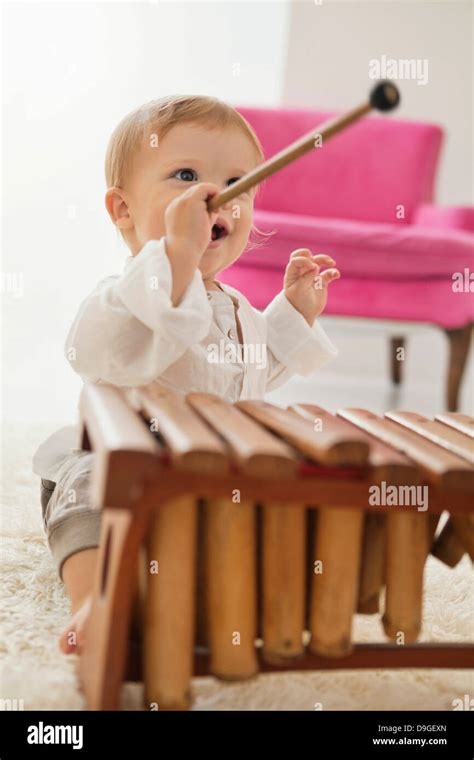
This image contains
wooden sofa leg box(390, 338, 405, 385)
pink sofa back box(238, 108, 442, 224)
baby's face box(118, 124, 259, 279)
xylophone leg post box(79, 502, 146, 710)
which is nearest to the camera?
xylophone leg post box(79, 502, 146, 710)

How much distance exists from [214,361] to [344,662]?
0.48 m

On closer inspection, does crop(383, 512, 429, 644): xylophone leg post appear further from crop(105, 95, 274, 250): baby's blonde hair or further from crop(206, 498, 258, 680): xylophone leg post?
crop(105, 95, 274, 250): baby's blonde hair

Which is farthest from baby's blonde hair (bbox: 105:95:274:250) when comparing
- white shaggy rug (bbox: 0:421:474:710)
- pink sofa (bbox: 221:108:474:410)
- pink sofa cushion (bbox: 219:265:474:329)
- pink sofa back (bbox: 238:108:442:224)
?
pink sofa back (bbox: 238:108:442:224)

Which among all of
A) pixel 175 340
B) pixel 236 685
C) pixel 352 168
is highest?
pixel 352 168

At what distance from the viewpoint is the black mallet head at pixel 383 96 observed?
919 mm

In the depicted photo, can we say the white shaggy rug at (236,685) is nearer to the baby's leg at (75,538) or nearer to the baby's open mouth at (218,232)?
the baby's leg at (75,538)

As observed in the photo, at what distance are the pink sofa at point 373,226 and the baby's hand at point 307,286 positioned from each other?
3.61 ft

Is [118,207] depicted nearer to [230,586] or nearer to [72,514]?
[72,514]

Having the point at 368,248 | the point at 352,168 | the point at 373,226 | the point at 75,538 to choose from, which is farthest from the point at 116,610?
the point at 352,168

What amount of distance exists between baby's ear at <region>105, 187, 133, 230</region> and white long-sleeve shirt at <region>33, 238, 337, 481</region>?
0.34ft

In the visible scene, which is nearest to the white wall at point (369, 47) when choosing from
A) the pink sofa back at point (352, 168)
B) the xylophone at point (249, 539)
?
the pink sofa back at point (352, 168)

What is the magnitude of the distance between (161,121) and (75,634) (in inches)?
27.7

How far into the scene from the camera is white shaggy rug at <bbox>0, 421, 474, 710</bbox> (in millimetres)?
969

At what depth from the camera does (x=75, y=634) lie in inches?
40.4
